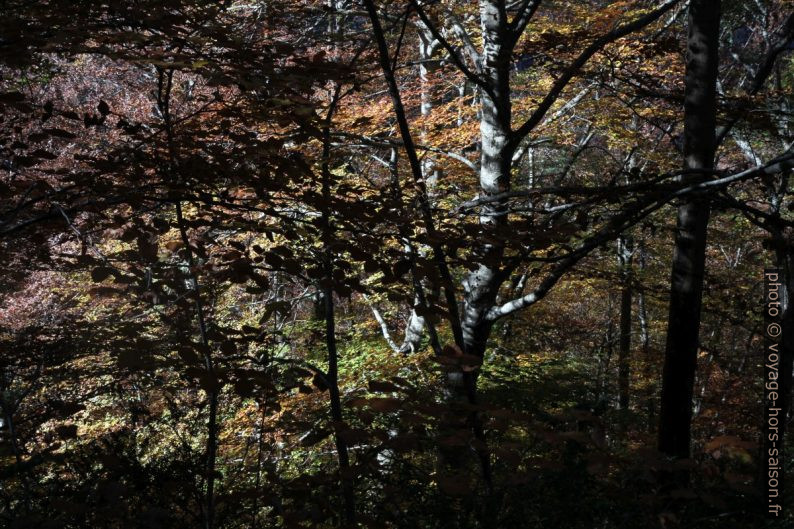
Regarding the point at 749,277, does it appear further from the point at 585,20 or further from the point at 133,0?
the point at 133,0

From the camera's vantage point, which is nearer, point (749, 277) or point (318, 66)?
point (318, 66)

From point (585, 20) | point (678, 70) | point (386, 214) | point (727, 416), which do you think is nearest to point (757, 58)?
point (678, 70)

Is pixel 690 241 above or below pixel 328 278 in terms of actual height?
above

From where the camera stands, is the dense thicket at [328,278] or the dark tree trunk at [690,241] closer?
the dense thicket at [328,278]

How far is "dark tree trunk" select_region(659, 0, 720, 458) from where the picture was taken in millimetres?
4000

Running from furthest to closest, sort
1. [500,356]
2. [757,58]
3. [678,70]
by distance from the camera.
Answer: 1. [757,58]
2. [678,70]
3. [500,356]

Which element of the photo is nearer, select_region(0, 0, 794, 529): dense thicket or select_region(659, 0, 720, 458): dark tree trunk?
select_region(0, 0, 794, 529): dense thicket

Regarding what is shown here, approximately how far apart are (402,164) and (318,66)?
37.0 feet

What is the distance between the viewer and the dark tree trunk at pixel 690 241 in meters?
4.00

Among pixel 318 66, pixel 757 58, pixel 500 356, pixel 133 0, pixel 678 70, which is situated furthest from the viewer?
pixel 757 58

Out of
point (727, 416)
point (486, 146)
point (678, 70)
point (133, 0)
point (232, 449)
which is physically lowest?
point (232, 449)

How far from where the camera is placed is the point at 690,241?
4094 millimetres

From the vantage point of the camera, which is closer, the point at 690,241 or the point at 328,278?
the point at 328,278

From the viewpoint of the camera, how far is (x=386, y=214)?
325 centimetres
